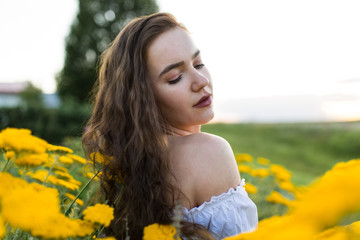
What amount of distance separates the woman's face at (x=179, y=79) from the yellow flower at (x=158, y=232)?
2.33ft

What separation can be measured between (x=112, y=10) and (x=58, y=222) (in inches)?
818

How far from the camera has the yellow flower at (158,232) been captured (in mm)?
1192

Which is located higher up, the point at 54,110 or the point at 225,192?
the point at 225,192

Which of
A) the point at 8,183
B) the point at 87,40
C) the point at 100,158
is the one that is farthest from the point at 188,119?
the point at 87,40

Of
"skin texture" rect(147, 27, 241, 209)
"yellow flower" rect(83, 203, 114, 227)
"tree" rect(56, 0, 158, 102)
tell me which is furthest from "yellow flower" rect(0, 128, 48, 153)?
"tree" rect(56, 0, 158, 102)

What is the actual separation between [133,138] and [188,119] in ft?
1.00

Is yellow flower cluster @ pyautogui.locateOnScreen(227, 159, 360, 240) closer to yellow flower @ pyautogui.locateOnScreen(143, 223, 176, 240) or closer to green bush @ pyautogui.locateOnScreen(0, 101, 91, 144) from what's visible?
yellow flower @ pyautogui.locateOnScreen(143, 223, 176, 240)

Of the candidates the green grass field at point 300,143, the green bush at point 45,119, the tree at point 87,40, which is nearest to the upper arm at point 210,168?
the green grass field at point 300,143

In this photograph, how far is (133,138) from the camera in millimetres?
1744

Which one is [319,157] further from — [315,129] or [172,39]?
[172,39]

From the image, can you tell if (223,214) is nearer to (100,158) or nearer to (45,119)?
(100,158)

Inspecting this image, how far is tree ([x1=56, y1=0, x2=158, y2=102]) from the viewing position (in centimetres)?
1966

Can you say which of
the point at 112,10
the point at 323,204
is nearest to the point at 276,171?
the point at 323,204

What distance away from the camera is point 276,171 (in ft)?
11.3
